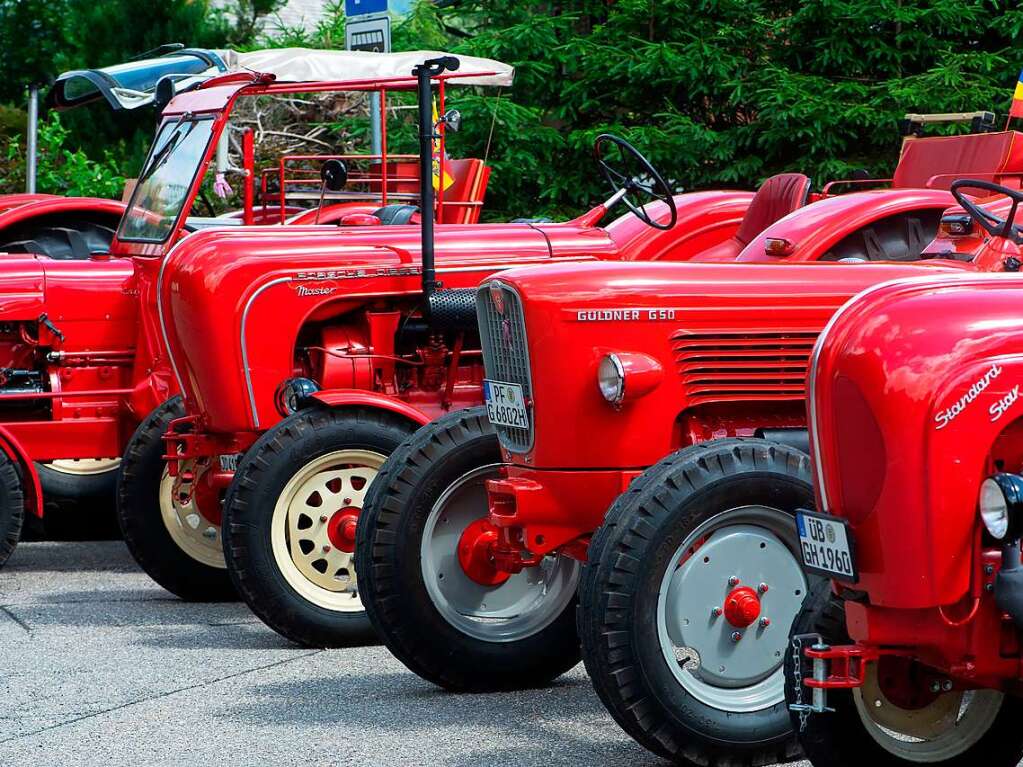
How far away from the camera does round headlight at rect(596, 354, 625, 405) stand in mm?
5445

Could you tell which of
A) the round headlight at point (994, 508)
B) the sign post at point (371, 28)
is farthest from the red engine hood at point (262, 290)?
the round headlight at point (994, 508)

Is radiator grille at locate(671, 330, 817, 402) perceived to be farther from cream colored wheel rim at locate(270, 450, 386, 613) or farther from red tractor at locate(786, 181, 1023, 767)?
cream colored wheel rim at locate(270, 450, 386, 613)

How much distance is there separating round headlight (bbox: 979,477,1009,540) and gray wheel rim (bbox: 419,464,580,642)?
2.46 meters

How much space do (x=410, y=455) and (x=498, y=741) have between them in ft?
3.79

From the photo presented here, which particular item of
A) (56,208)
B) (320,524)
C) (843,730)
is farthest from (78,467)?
(843,730)

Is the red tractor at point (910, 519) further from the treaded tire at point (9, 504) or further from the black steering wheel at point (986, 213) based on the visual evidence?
the treaded tire at point (9, 504)

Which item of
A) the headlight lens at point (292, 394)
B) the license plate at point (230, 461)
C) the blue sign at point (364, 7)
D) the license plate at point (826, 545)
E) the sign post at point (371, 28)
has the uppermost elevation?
the blue sign at point (364, 7)

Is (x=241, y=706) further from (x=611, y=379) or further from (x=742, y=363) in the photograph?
(x=742, y=363)

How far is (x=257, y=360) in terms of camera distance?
7.61 metres

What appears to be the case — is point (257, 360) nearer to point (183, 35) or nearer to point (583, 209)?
point (583, 209)

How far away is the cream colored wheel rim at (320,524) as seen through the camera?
22.9 feet

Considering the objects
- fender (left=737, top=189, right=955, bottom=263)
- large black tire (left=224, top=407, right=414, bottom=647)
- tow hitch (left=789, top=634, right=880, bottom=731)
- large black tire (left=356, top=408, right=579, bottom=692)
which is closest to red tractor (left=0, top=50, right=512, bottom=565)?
large black tire (left=224, top=407, right=414, bottom=647)

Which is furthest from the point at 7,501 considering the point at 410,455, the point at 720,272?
the point at 720,272

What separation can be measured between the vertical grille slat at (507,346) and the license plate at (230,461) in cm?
192
